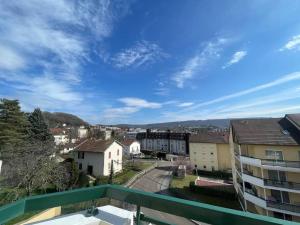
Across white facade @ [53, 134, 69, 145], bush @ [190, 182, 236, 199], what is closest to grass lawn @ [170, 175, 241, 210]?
bush @ [190, 182, 236, 199]

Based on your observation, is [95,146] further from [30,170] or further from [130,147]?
[130,147]

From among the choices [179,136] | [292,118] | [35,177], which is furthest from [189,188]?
[179,136]

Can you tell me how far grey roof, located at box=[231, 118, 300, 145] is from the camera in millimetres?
18009

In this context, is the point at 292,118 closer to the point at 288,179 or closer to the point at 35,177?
the point at 288,179

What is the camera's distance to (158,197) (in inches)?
64.2

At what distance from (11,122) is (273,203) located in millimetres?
34634

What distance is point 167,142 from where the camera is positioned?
3014 inches

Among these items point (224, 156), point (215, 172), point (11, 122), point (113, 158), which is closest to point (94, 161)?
point (113, 158)

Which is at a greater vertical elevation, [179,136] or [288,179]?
[179,136]

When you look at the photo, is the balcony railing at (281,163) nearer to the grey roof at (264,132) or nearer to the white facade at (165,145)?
the grey roof at (264,132)

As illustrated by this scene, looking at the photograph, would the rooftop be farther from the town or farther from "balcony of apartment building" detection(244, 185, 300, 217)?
"balcony of apartment building" detection(244, 185, 300, 217)

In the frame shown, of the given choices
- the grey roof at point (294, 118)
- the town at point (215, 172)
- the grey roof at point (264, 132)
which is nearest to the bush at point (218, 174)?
the town at point (215, 172)

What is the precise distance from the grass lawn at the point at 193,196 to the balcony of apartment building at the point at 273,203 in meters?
3.87

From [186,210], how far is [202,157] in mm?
42445
